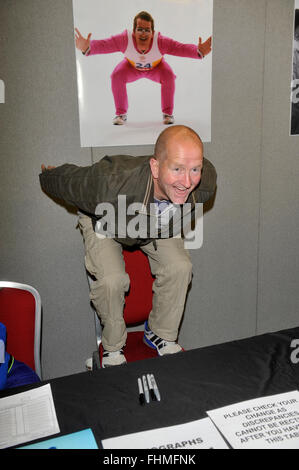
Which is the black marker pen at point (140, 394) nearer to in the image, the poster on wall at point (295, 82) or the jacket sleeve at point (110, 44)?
the jacket sleeve at point (110, 44)

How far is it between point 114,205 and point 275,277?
145cm

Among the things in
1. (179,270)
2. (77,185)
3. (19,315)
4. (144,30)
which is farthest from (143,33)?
(19,315)

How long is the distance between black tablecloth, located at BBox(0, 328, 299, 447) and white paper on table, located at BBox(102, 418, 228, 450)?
19 mm

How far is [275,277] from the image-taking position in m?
2.70

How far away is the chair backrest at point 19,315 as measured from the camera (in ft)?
4.95

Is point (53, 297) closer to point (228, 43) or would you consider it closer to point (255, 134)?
point (255, 134)

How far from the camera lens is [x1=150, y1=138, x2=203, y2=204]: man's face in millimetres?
1549

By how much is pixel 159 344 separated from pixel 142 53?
1486mm

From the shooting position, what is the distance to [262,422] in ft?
2.91

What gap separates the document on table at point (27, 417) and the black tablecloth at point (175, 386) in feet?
0.07

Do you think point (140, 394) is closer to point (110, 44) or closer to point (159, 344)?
point (159, 344)
